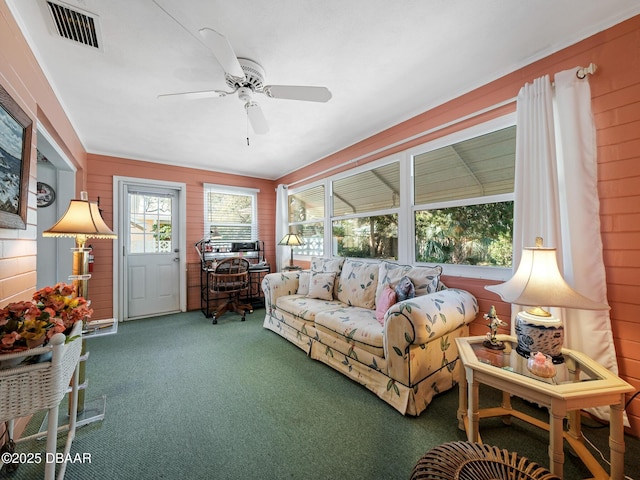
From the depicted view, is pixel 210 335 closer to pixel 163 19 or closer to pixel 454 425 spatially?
pixel 454 425

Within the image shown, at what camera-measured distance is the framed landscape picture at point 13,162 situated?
52.0 inches

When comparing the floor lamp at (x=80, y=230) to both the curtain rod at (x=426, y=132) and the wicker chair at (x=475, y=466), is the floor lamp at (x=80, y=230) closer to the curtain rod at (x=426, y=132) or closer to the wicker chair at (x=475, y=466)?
the wicker chair at (x=475, y=466)

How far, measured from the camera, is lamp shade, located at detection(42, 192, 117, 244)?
1.60 metres

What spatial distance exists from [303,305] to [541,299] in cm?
201

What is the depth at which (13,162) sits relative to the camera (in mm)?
1422

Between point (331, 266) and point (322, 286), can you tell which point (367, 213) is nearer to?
point (331, 266)

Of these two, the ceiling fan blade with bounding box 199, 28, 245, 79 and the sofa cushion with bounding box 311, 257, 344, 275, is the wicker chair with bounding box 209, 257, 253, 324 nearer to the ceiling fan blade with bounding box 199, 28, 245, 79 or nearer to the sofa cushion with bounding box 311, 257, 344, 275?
the sofa cushion with bounding box 311, 257, 344, 275

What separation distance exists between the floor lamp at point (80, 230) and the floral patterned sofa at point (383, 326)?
5.80 feet

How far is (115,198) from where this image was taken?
376cm

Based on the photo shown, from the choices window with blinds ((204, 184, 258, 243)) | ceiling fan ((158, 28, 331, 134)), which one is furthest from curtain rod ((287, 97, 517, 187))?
window with blinds ((204, 184, 258, 243))

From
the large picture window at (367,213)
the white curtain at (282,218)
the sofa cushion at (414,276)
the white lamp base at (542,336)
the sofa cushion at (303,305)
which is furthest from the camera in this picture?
the white curtain at (282,218)

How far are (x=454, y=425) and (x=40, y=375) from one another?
213 centimetres

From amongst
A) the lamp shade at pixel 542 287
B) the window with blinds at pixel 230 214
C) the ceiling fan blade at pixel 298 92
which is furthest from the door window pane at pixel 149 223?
the lamp shade at pixel 542 287

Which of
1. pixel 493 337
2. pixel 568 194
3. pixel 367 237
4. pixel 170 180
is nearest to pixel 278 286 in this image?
pixel 367 237
